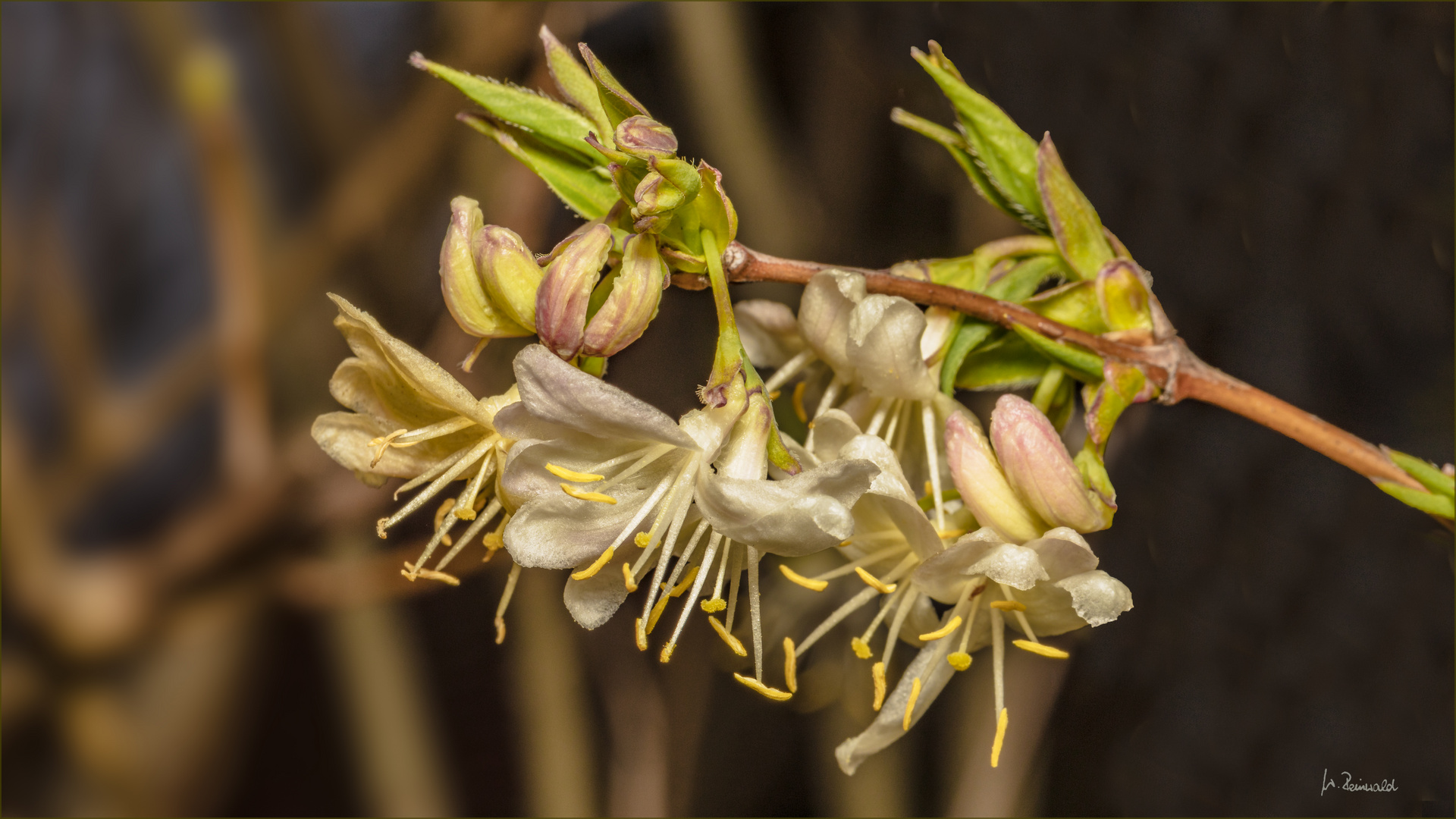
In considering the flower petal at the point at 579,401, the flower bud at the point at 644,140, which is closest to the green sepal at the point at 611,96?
the flower bud at the point at 644,140

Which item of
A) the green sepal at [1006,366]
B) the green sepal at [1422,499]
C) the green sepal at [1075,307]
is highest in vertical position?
the green sepal at [1075,307]

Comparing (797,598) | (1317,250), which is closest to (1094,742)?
(797,598)

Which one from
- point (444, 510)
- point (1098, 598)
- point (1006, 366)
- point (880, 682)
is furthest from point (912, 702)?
point (444, 510)

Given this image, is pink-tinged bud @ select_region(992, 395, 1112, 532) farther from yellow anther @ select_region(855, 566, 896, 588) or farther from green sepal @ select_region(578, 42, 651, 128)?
green sepal @ select_region(578, 42, 651, 128)

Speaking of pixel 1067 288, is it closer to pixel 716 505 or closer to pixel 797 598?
pixel 716 505

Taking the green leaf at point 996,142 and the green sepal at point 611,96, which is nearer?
the green sepal at point 611,96

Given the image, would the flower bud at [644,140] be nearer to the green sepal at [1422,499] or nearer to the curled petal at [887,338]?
the curled petal at [887,338]
